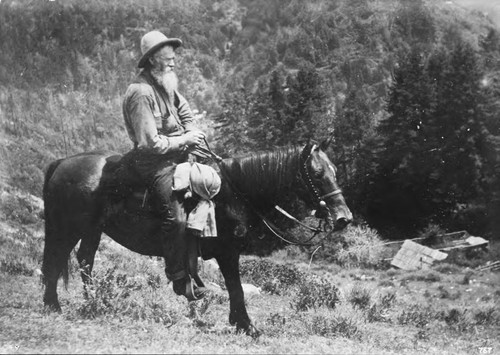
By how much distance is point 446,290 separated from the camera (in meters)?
22.0

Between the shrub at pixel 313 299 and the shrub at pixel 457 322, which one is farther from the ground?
the shrub at pixel 313 299

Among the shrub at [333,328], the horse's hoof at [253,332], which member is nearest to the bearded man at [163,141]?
the horse's hoof at [253,332]

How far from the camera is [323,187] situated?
685 centimetres

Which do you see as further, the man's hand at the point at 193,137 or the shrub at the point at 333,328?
the shrub at the point at 333,328

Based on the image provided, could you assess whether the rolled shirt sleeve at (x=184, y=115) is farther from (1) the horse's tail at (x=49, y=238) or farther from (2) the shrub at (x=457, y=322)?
(2) the shrub at (x=457, y=322)

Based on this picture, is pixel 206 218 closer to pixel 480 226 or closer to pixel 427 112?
pixel 480 226

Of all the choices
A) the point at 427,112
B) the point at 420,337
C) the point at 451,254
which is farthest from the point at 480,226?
the point at 420,337

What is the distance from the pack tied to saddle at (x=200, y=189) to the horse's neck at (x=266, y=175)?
0.36 meters

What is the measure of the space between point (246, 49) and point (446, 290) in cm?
4038

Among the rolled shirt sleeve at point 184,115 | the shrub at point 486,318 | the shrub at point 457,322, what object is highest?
the rolled shirt sleeve at point 184,115

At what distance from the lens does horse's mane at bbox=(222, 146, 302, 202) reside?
7043 mm

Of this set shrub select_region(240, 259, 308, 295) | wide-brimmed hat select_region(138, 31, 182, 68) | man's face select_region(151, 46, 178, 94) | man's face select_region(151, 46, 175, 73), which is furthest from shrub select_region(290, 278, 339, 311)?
wide-brimmed hat select_region(138, 31, 182, 68)

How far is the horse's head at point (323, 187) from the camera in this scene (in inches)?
266

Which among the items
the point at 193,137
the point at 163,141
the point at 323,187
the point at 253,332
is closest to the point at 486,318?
the point at 253,332
